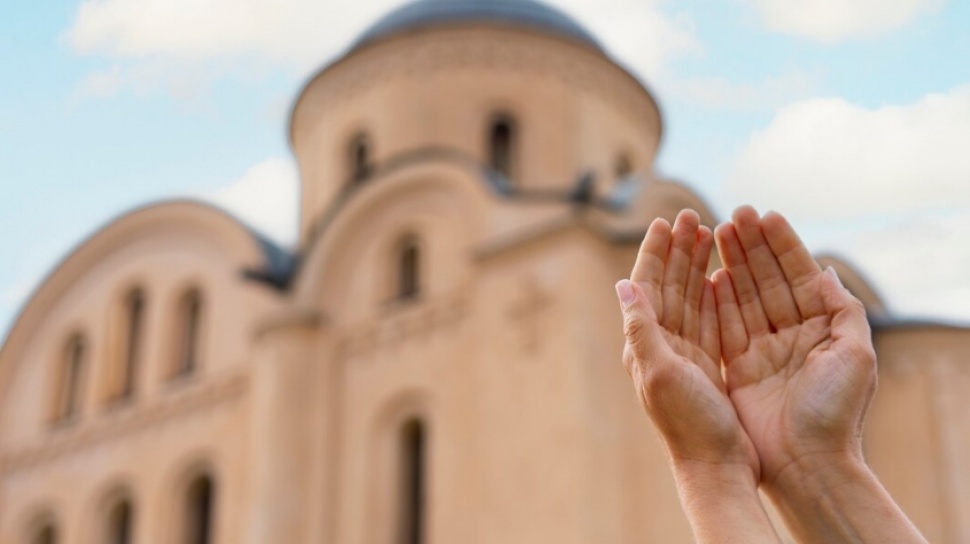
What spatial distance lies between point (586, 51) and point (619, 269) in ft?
15.9

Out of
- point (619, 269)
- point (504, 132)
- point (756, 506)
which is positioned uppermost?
point (504, 132)

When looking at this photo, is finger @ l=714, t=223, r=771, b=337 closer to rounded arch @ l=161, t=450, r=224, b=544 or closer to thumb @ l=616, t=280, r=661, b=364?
thumb @ l=616, t=280, r=661, b=364

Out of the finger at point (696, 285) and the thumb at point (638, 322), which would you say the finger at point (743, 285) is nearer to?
the finger at point (696, 285)

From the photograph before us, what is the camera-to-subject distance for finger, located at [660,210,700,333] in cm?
228

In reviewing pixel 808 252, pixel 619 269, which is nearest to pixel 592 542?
pixel 619 269

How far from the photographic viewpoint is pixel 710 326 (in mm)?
2365

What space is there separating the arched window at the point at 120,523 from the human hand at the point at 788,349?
42.0ft

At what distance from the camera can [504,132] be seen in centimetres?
1483

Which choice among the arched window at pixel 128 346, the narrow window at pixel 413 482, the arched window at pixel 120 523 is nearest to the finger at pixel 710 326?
the narrow window at pixel 413 482

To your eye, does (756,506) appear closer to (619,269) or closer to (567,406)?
(567,406)

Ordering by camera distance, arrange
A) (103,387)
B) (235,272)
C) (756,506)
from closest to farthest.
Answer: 1. (756,506)
2. (235,272)
3. (103,387)

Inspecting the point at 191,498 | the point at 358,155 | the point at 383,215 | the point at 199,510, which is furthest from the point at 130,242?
the point at 383,215

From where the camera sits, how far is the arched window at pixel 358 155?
1520 centimetres

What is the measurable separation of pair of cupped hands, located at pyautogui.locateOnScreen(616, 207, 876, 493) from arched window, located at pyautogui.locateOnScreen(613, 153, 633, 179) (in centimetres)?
1292
